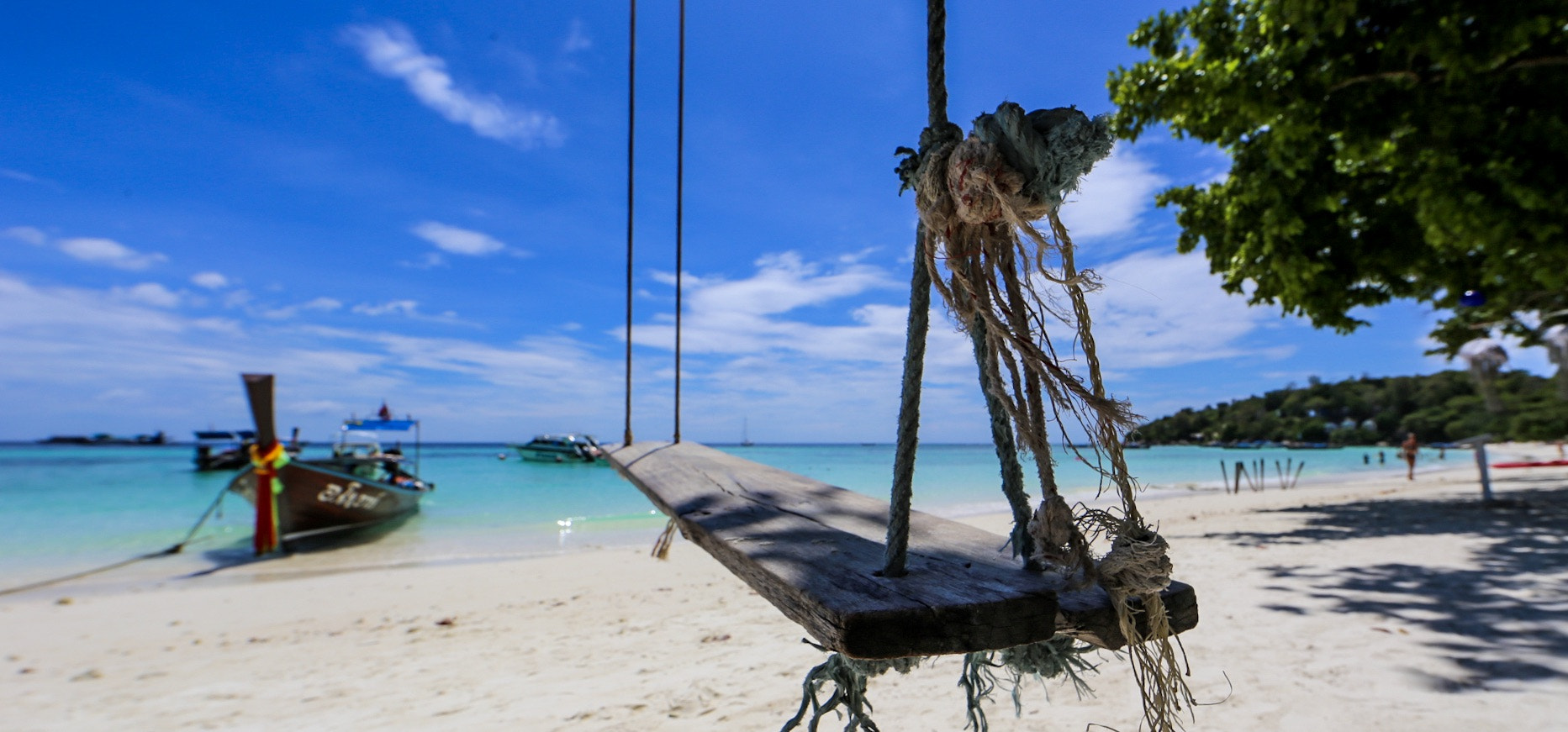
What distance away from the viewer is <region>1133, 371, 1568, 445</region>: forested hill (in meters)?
9.91

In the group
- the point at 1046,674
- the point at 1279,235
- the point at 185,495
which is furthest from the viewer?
the point at 185,495

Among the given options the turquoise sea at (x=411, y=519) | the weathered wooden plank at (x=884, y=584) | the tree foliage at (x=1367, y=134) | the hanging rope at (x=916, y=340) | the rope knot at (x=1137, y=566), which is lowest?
the turquoise sea at (x=411, y=519)

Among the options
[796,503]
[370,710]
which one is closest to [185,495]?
[370,710]

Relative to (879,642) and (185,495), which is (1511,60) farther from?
(185,495)

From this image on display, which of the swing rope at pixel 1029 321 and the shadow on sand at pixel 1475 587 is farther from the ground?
the swing rope at pixel 1029 321

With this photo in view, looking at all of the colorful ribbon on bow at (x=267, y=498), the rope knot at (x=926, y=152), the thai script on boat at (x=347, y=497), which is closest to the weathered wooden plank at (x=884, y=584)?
the rope knot at (x=926, y=152)

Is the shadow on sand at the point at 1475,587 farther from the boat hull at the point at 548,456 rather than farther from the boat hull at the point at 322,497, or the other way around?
the boat hull at the point at 548,456

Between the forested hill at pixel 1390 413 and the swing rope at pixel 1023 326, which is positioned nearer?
the swing rope at pixel 1023 326

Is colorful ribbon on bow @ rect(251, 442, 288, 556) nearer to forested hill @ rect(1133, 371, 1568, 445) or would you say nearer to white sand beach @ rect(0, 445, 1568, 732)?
white sand beach @ rect(0, 445, 1568, 732)

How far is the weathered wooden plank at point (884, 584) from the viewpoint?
0.87m

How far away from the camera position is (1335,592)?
175 inches

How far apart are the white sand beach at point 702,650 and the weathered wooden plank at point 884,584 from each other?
1.47 meters

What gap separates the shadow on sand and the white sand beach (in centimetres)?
2

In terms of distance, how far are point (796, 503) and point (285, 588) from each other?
8.79 meters
